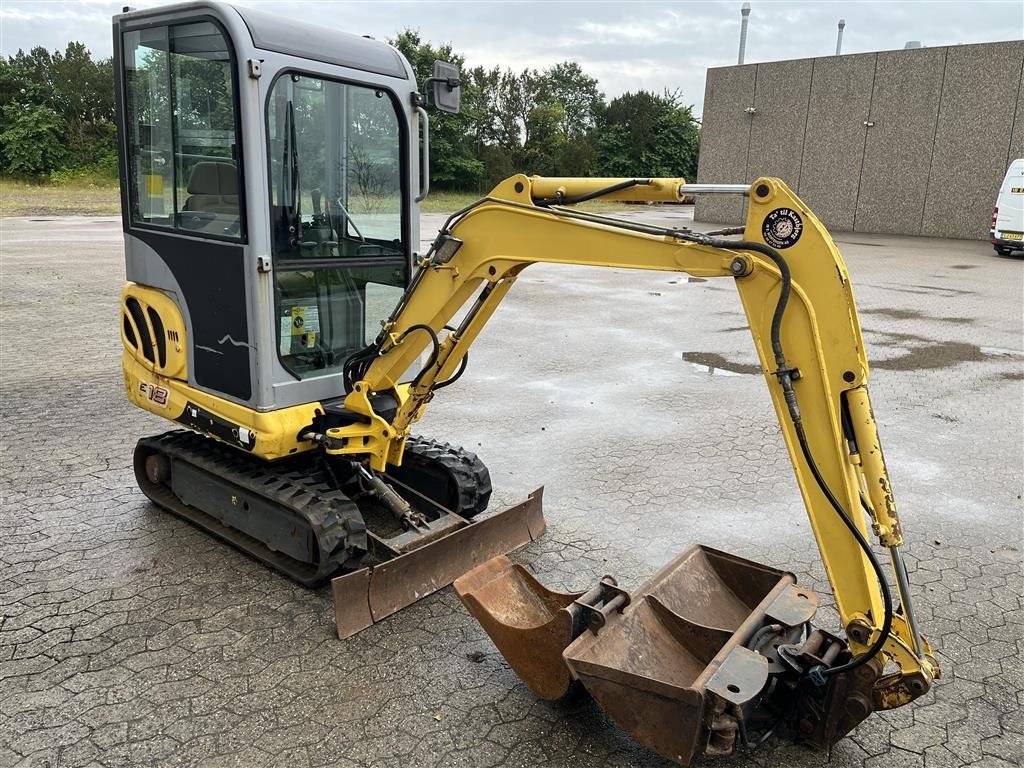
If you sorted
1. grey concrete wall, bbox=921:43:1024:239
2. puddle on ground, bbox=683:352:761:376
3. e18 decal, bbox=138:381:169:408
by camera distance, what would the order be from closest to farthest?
e18 decal, bbox=138:381:169:408
puddle on ground, bbox=683:352:761:376
grey concrete wall, bbox=921:43:1024:239

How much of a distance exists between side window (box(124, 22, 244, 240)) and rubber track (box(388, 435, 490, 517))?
1750 mm

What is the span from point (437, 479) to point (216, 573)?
4.56 ft

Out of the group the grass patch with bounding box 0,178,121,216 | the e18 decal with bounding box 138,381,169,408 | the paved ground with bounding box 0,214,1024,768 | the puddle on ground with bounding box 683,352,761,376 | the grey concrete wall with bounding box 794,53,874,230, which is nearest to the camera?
the paved ground with bounding box 0,214,1024,768

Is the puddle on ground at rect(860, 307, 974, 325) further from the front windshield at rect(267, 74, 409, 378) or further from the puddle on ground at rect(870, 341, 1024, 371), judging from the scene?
the front windshield at rect(267, 74, 409, 378)

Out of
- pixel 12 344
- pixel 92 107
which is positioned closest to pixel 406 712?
pixel 12 344

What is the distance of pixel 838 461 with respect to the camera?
3.07 m

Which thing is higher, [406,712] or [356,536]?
[356,536]

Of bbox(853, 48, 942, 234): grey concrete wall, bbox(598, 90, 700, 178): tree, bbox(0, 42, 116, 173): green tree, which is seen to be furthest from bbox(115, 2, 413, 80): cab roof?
bbox(598, 90, 700, 178): tree

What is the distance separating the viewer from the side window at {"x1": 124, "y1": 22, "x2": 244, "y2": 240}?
4.24 meters

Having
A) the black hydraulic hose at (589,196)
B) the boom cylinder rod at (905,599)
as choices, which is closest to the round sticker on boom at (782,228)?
the black hydraulic hose at (589,196)

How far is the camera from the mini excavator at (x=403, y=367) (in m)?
3.06

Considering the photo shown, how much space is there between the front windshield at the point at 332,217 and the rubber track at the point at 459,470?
79cm

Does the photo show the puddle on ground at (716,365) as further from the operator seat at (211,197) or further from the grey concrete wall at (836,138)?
the grey concrete wall at (836,138)

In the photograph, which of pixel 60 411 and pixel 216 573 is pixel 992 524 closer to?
pixel 216 573
